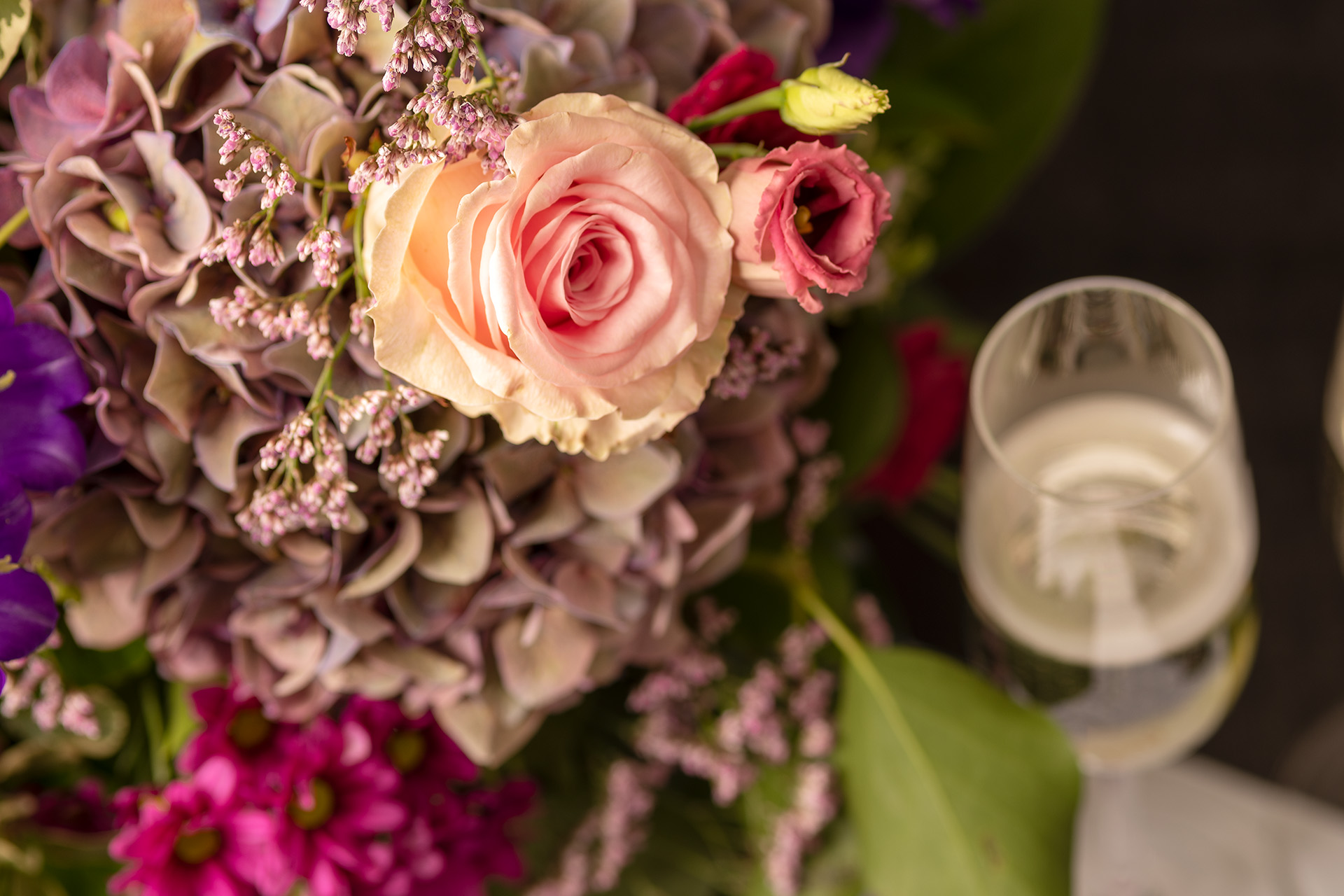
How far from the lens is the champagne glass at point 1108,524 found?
349 mm

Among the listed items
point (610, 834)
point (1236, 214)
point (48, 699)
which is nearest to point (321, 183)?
point (48, 699)

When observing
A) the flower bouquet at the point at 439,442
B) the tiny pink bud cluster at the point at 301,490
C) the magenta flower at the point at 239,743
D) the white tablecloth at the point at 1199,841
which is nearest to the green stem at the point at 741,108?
the flower bouquet at the point at 439,442

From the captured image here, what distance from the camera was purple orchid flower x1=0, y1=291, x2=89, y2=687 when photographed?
9.5 inches

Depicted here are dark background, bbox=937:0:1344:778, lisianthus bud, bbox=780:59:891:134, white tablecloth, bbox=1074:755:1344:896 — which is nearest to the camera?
lisianthus bud, bbox=780:59:891:134

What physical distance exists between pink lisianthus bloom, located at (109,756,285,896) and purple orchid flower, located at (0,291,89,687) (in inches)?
3.4

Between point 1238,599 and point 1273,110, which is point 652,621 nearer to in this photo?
point 1238,599

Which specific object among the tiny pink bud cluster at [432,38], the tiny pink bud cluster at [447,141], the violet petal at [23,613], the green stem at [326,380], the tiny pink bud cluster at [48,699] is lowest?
the tiny pink bud cluster at [48,699]

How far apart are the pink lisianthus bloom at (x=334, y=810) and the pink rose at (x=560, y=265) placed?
0.48ft

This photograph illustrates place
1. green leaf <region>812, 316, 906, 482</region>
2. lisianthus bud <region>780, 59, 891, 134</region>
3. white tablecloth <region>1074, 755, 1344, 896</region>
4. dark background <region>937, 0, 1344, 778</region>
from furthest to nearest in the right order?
dark background <region>937, 0, 1344, 778</region> < white tablecloth <region>1074, 755, 1344, 896</region> < green leaf <region>812, 316, 906, 482</region> < lisianthus bud <region>780, 59, 891, 134</region>

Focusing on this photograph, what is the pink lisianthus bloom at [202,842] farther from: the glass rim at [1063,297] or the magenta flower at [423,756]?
the glass rim at [1063,297]

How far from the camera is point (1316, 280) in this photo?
772 millimetres

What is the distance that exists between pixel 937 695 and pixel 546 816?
17cm

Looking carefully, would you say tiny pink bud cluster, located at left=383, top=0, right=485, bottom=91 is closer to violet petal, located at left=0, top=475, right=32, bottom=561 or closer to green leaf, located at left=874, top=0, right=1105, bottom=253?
violet petal, located at left=0, top=475, right=32, bottom=561

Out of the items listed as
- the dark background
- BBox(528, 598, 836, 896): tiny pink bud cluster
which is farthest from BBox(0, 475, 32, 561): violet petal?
the dark background
